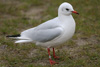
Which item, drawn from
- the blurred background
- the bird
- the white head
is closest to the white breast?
the bird

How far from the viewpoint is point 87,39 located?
670cm

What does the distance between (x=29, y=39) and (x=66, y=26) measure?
916 mm

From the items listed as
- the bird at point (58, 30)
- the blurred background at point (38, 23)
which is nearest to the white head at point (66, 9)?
the bird at point (58, 30)

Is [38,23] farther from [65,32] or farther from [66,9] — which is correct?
[65,32]

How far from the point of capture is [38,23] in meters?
7.75

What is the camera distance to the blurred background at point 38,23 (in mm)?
5504

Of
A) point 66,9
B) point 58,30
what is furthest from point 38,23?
point 58,30

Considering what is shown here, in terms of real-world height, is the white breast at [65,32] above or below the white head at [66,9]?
below

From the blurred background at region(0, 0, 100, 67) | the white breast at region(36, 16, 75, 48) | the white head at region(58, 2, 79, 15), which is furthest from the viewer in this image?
the blurred background at region(0, 0, 100, 67)

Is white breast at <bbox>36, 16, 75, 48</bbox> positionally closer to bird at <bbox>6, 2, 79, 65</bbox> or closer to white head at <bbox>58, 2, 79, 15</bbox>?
bird at <bbox>6, 2, 79, 65</bbox>

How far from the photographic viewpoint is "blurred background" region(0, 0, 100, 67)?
5504 millimetres

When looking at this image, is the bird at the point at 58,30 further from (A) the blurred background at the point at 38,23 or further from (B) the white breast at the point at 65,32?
(A) the blurred background at the point at 38,23

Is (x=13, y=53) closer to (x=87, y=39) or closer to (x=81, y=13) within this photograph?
(x=87, y=39)

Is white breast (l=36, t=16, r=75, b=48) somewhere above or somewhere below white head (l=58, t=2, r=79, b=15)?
below
